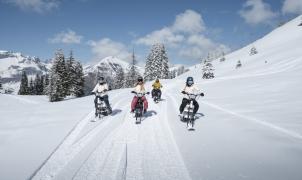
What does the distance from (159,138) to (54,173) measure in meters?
4.61

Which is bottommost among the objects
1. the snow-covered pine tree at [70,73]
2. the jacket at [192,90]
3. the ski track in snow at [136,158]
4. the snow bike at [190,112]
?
the ski track in snow at [136,158]

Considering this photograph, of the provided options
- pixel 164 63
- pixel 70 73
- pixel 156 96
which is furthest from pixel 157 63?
pixel 156 96

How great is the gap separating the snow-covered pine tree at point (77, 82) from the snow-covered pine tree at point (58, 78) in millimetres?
5104

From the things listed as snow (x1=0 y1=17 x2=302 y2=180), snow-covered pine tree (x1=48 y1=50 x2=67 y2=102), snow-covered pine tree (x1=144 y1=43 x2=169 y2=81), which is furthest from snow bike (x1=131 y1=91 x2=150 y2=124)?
snow-covered pine tree (x1=144 y1=43 x2=169 y2=81)

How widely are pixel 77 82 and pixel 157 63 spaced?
25.8m

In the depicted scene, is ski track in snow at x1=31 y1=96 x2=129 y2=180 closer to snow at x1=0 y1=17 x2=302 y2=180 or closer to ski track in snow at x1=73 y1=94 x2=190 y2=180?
snow at x1=0 y1=17 x2=302 y2=180

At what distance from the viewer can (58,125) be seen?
1309 cm

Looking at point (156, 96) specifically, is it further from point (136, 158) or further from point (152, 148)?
point (136, 158)

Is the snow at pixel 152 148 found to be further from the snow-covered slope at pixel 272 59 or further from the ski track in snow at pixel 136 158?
the snow-covered slope at pixel 272 59

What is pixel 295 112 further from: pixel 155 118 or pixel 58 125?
pixel 58 125

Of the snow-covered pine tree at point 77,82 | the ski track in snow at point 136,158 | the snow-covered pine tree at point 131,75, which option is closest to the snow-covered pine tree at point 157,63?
the snow-covered pine tree at point 131,75

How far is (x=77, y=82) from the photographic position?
6756cm

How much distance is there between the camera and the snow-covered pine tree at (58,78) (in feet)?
192

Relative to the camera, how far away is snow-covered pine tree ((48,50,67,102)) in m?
58.5
